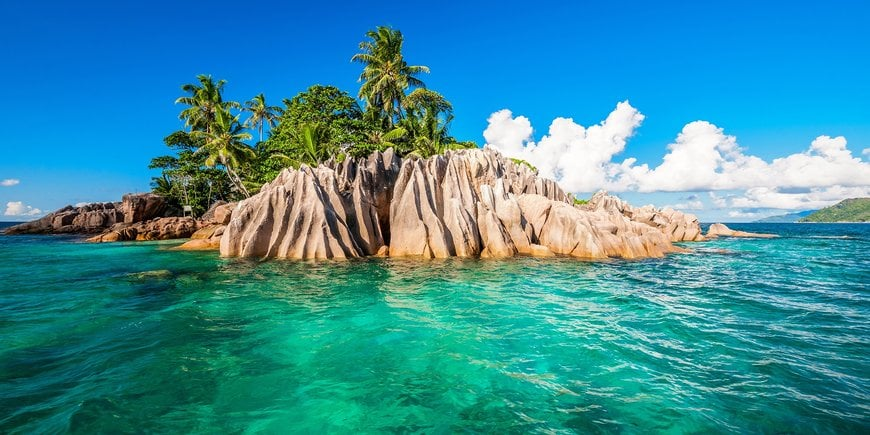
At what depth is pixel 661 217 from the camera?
41.7 m

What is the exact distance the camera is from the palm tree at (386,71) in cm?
4138

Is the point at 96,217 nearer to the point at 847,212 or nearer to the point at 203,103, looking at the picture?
the point at 203,103

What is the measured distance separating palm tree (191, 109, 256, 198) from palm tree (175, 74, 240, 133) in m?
4.39

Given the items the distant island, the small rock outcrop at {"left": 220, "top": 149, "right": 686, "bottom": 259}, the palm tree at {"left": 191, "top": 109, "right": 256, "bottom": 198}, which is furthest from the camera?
the distant island

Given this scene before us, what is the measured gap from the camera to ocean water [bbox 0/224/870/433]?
17.3ft

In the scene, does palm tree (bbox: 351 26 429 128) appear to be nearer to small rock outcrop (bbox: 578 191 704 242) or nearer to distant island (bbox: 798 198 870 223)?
small rock outcrop (bbox: 578 191 704 242)

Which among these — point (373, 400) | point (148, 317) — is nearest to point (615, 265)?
point (373, 400)

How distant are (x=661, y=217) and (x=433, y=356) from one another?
139 feet

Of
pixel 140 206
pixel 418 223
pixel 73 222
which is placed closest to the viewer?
pixel 418 223

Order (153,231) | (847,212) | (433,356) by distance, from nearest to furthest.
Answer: (433,356)
(153,231)
(847,212)

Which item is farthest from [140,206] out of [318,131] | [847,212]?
[847,212]

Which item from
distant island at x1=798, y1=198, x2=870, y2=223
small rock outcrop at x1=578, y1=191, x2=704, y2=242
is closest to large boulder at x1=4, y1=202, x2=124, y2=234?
small rock outcrop at x1=578, y1=191, x2=704, y2=242

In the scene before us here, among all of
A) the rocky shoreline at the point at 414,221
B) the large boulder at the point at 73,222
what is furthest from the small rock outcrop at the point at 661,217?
the large boulder at the point at 73,222

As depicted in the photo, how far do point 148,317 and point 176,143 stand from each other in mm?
49220
